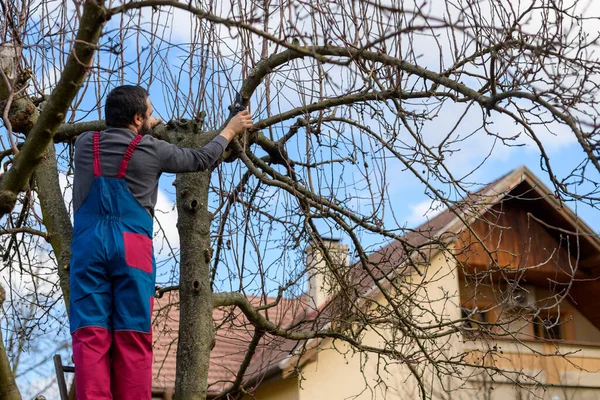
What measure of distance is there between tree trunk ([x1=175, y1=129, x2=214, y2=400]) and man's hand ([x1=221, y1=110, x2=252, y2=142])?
1.55 ft

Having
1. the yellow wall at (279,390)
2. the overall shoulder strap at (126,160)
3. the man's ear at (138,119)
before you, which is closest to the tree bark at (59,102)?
the overall shoulder strap at (126,160)

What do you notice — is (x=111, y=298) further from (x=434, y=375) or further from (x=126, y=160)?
(x=434, y=375)

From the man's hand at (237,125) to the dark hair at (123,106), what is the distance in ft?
1.82

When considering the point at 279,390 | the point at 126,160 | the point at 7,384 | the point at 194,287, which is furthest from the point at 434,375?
the point at 126,160

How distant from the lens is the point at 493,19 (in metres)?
4.67

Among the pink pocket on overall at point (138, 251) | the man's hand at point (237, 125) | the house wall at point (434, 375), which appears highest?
the house wall at point (434, 375)

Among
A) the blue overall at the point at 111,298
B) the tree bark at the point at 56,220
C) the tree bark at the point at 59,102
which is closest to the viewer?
the tree bark at the point at 59,102

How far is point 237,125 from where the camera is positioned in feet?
15.0

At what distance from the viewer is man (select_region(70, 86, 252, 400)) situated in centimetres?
375

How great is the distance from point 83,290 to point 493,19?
2.57 m

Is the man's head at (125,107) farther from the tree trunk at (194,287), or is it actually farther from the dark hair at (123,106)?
the tree trunk at (194,287)

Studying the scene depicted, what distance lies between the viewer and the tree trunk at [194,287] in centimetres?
462

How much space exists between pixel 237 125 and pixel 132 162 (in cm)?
82

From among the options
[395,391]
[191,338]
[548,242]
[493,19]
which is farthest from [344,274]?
[548,242]
